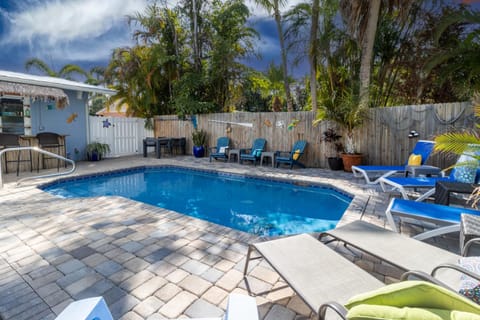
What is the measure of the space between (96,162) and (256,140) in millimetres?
5887

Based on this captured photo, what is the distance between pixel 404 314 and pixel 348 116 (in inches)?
269

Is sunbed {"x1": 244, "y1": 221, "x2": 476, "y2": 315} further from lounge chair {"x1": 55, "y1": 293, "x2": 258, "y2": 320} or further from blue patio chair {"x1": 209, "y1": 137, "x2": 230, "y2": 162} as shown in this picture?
blue patio chair {"x1": 209, "y1": 137, "x2": 230, "y2": 162}

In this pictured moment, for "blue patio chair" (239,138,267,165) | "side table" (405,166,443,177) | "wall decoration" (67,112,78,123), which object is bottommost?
"side table" (405,166,443,177)

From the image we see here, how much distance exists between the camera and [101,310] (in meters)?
1.10

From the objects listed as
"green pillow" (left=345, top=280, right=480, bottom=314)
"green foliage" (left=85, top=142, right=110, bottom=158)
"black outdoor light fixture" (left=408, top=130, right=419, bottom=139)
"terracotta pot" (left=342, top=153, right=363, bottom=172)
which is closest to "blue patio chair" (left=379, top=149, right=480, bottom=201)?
"black outdoor light fixture" (left=408, top=130, right=419, bottom=139)

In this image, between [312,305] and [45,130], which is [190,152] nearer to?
[45,130]

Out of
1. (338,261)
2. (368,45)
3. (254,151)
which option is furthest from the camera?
(254,151)

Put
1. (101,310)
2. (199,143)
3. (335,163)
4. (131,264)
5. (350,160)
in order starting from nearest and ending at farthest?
(101,310)
(131,264)
(350,160)
(335,163)
(199,143)

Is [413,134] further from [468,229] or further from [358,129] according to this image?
[468,229]

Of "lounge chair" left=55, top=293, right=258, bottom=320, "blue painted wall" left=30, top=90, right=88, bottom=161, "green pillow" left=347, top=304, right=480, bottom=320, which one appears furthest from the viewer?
"blue painted wall" left=30, top=90, right=88, bottom=161

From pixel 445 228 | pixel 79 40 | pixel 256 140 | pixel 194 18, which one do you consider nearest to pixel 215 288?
pixel 445 228

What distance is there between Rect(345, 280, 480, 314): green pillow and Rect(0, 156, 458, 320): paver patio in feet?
3.59

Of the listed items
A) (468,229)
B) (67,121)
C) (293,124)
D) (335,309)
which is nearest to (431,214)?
(468,229)

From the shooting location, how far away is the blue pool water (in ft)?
15.0
